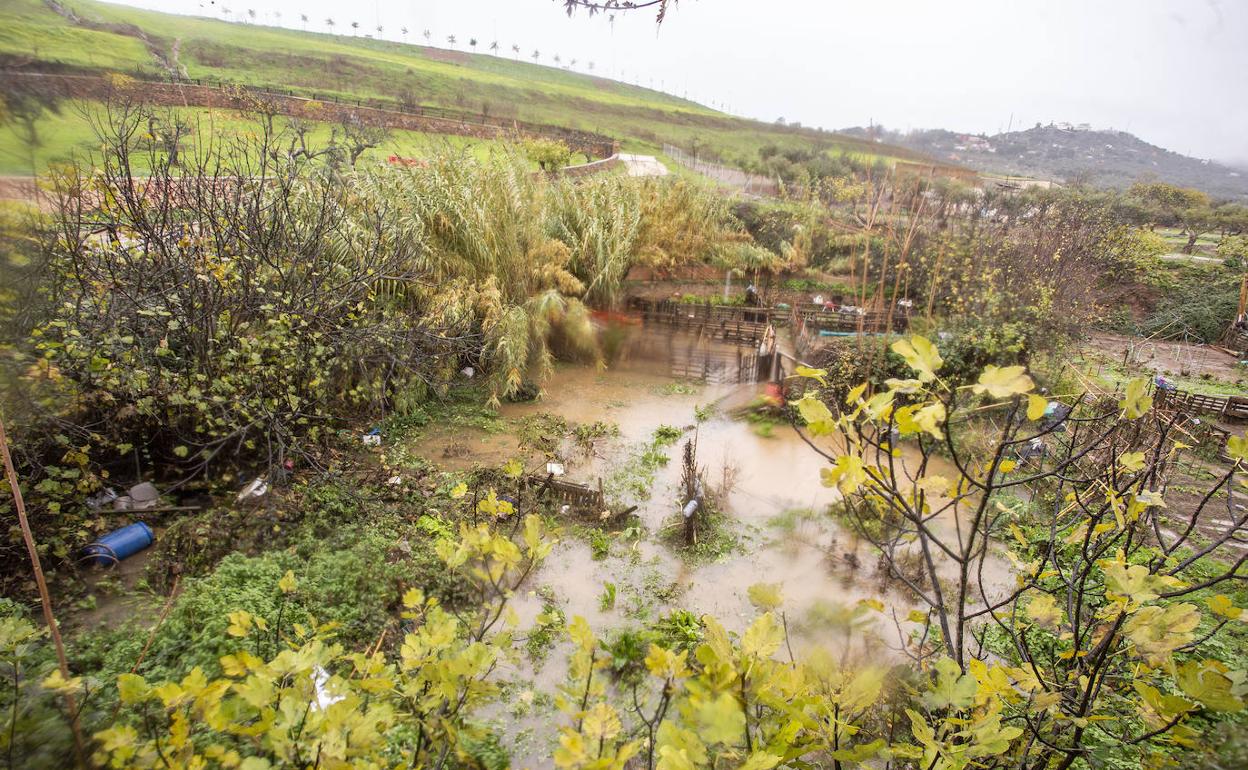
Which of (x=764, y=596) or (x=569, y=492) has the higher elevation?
(x=764, y=596)

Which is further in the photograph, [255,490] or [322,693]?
[255,490]

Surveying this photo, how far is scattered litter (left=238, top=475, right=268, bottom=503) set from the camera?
4.50 m

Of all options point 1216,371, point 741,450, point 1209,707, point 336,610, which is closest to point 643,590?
point 336,610

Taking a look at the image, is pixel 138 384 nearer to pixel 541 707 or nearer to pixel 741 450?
pixel 541 707

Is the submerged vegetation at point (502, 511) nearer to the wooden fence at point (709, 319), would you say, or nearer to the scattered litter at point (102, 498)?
the scattered litter at point (102, 498)

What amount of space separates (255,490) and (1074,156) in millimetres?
34057

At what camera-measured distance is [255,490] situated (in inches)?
179

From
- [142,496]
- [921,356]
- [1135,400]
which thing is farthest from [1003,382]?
[142,496]

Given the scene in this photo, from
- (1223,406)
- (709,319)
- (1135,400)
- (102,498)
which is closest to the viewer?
(1135,400)

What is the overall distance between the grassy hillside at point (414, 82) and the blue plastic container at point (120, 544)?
523 centimetres

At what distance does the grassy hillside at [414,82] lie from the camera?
53.7 feet

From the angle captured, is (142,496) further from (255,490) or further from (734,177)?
(734,177)

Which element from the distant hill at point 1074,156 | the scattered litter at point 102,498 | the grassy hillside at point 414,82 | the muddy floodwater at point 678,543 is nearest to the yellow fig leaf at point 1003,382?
the muddy floodwater at point 678,543

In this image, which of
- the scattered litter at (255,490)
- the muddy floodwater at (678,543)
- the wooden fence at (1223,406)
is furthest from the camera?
the wooden fence at (1223,406)
